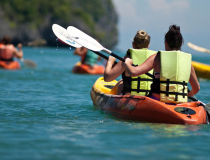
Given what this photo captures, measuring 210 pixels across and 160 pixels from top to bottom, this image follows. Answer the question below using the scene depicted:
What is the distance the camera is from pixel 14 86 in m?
9.23

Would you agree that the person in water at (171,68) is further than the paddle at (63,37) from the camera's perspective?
No

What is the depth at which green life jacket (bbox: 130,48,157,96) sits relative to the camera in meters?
5.01

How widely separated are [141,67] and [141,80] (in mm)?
642

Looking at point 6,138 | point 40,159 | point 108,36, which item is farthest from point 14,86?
point 108,36

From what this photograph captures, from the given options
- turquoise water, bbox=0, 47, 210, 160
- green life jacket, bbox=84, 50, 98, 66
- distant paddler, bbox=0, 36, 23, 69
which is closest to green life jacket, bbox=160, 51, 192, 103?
turquoise water, bbox=0, 47, 210, 160

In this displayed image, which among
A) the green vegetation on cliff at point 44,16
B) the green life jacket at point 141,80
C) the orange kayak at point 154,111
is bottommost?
the orange kayak at point 154,111

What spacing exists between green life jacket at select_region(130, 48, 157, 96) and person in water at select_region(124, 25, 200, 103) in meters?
0.35

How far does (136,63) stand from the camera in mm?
5031

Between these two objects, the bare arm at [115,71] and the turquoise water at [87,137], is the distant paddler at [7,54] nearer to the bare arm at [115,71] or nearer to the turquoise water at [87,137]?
the turquoise water at [87,137]

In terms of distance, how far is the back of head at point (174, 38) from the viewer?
4.52 meters

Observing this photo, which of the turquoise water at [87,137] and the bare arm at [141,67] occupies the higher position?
the bare arm at [141,67]

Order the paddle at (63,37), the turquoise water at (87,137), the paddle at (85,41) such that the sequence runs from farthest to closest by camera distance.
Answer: the paddle at (63,37) < the paddle at (85,41) < the turquoise water at (87,137)

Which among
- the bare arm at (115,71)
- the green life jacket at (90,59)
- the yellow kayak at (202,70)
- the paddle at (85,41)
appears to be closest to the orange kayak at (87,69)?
the green life jacket at (90,59)

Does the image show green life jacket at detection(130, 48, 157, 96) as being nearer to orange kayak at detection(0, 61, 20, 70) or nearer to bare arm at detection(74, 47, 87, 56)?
bare arm at detection(74, 47, 87, 56)
